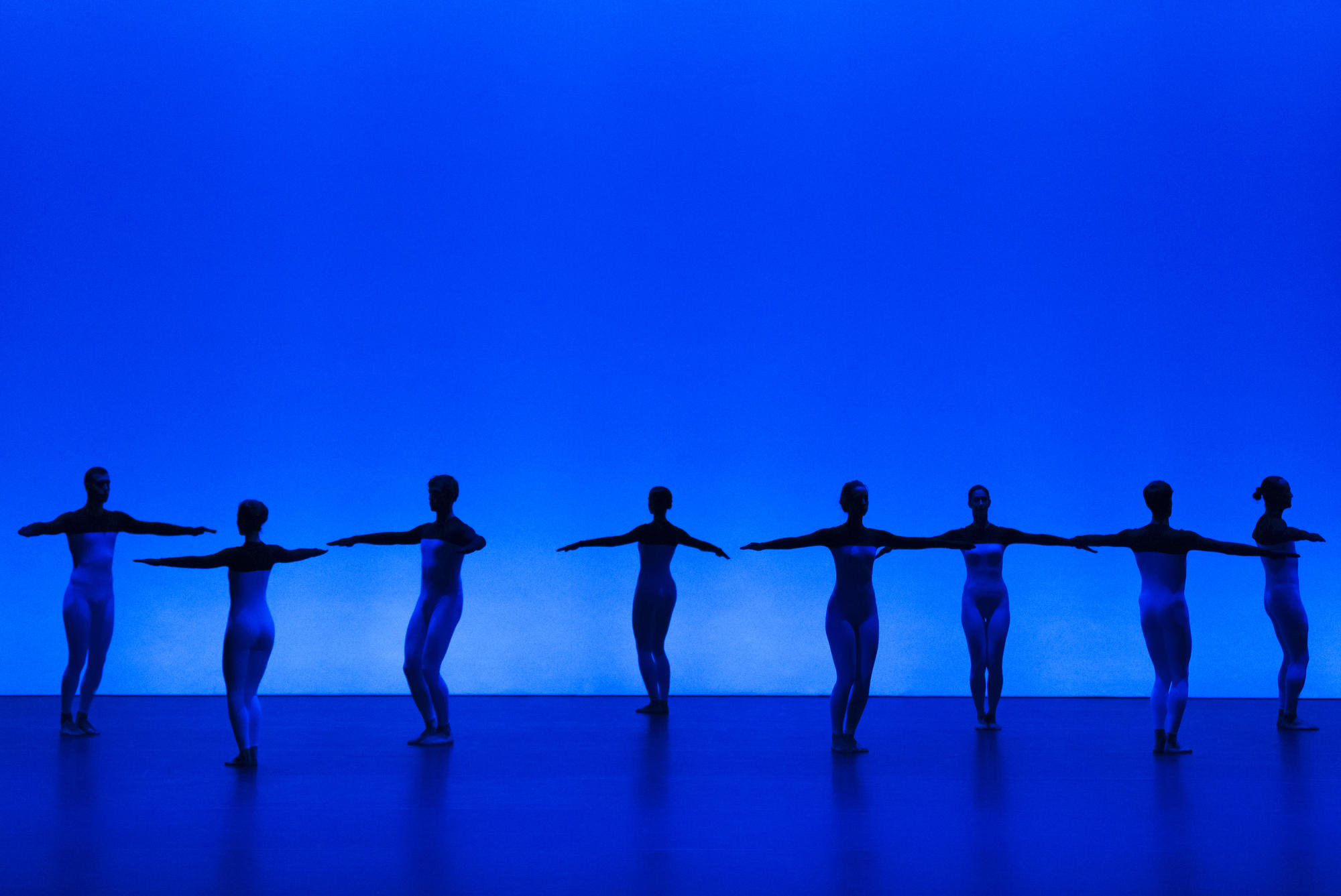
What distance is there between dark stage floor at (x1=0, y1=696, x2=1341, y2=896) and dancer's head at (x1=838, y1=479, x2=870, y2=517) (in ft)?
4.72

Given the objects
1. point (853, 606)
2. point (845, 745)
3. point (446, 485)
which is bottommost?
point (845, 745)

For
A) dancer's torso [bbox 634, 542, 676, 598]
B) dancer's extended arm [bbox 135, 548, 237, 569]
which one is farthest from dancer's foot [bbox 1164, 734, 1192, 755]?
dancer's extended arm [bbox 135, 548, 237, 569]

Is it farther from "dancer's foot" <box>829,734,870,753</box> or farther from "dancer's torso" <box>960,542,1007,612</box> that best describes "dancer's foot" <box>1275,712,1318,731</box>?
"dancer's foot" <box>829,734,870,753</box>

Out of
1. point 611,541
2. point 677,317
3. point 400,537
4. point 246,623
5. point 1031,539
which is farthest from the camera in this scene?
point 677,317

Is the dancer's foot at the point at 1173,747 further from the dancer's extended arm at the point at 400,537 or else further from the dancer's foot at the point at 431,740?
the dancer's extended arm at the point at 400,537

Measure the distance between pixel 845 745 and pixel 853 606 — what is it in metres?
0.83

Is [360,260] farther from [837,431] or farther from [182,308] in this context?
[837,431]

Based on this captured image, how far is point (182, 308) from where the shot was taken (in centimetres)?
1083

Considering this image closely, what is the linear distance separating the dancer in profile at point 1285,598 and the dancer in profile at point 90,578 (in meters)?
7.35

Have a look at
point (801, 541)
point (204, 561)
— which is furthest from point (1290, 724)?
point (204, 561)

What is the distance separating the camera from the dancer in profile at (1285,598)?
8234mm

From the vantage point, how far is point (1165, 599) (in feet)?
22.6

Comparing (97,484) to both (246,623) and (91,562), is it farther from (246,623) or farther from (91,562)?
(246,623)

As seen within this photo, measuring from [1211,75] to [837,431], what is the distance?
489 centimetres
